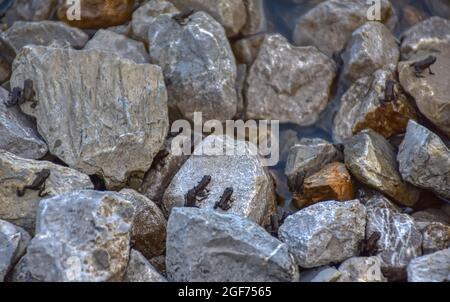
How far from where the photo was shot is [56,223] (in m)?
4.77

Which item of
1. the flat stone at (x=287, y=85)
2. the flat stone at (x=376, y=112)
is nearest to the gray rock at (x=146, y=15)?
the flat stone at (x=287, y=85)

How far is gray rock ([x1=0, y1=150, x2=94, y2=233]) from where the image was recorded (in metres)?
5.55

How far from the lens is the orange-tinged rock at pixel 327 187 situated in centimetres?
643

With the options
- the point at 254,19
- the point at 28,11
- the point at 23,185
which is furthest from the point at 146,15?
the point at 23,185

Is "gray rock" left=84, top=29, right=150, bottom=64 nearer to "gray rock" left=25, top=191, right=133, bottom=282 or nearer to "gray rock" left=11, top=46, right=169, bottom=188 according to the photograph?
"gray rock" left=11, top=46, right=169, bottom=188

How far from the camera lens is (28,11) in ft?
25.5

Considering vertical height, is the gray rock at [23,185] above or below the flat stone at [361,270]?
above

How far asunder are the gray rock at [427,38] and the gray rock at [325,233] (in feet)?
9.72

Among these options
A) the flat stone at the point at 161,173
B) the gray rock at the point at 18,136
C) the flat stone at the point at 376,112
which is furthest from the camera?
the flat stone at the point at 376,112

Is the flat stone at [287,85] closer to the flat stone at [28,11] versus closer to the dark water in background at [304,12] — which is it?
the dark water in background at [304,12]

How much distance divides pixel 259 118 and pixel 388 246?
2759 mm

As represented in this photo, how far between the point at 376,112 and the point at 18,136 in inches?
174

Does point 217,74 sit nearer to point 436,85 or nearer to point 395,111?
point 395,111
